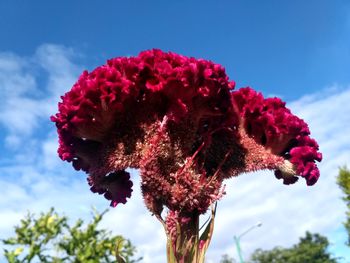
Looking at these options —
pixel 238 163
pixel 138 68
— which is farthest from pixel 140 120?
pixel 238 163

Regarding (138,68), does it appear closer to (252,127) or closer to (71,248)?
(252,127)

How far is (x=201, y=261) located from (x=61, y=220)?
13.4 ft

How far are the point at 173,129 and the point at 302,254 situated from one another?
65.9m

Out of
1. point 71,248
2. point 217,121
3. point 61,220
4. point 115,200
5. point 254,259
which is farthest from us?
point 254,259

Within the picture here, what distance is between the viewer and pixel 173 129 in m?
2.13

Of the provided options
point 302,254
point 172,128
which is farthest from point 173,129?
point 302,254

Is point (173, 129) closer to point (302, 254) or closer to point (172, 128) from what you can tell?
point (172, 128)

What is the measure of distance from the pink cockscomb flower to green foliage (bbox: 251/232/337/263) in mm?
64774

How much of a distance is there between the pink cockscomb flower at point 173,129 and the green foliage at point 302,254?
64774 mm

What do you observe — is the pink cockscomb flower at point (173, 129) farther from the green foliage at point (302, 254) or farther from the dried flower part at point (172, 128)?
the green foliage at point (302, 254)

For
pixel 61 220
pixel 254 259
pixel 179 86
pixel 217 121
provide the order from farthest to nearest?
pixel 254 259 → pixel 61 220 → pixel 217 121 → pixel 179 86

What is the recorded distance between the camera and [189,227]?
208cm

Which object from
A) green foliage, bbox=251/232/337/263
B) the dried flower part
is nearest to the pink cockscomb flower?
the dried flower part

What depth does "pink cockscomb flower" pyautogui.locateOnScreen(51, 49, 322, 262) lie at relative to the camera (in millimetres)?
2025
